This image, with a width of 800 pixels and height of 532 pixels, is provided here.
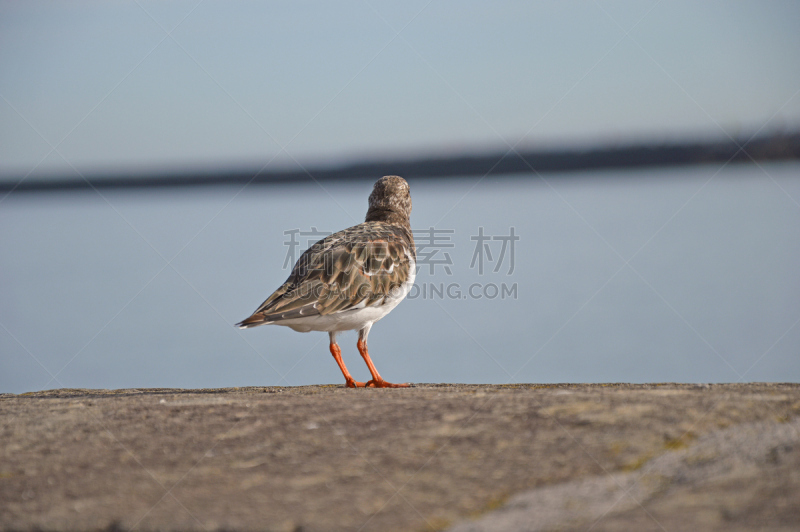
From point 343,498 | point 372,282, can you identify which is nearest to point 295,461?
point 343,498

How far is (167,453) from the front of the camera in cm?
265

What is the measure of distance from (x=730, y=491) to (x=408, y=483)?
0.90 m

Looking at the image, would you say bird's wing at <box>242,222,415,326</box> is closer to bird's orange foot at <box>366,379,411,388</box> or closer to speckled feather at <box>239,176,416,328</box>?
speckled feather at <box>239,176,416,328</box>

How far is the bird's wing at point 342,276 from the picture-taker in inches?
216

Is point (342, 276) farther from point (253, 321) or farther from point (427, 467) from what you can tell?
point (427, 467)

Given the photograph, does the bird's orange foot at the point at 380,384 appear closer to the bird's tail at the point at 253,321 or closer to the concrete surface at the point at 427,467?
the bird's tail at the point at 253,321

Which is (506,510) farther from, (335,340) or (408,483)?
(335,340)

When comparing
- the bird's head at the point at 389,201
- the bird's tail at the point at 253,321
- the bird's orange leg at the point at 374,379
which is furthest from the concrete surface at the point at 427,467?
the bird's head at the point at 389,201

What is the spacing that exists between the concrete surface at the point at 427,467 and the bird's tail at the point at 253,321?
190cm

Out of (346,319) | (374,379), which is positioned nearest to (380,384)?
(374,379)

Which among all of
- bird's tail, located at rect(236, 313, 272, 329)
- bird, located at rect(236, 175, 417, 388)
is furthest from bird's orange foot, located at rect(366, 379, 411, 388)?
bird's tail, located at rect(236, 313, 272, 329)

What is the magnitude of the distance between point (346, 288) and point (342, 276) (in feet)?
0.37

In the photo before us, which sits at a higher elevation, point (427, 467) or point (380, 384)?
point (380, 384)

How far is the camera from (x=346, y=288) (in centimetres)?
567
